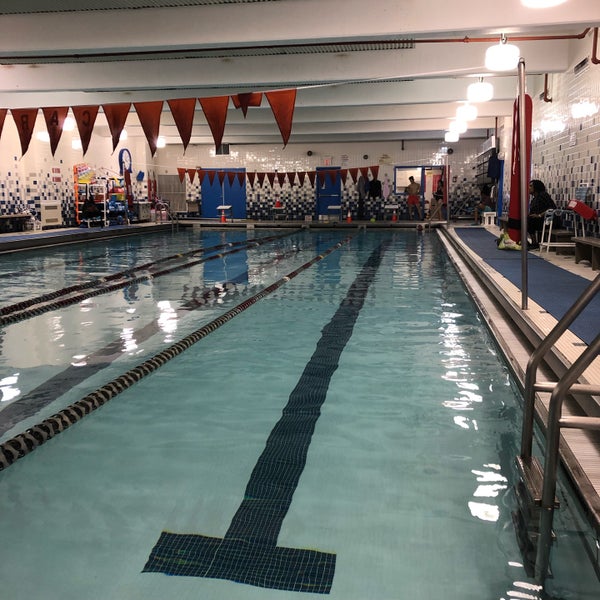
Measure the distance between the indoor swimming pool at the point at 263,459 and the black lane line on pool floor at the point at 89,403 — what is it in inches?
0.6

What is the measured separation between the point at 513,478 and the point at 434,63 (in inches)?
348

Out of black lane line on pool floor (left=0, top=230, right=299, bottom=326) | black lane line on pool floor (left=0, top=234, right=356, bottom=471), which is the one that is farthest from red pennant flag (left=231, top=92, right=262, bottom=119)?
black lane line on pool floor (left=0, top=234, right=356, bottom=471)

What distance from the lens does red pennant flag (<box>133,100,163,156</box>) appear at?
8242 millimetres

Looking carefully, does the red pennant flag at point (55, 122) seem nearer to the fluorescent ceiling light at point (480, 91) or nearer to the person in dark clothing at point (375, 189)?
the fluorescent ceiling light at point (480, 91)

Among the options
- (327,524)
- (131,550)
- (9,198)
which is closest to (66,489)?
(131,550)

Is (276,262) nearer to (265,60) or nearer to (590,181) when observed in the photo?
(265,60)

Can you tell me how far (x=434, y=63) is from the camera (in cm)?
1000

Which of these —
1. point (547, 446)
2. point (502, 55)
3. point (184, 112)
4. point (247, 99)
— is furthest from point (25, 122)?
point (547, 446)

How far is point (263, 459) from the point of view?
2762 millimetres

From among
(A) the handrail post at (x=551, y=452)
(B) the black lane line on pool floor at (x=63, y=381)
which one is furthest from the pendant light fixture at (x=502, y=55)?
(A) the handrail post at (x=551, y=452)

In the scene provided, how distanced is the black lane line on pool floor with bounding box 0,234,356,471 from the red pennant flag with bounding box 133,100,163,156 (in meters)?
3.77

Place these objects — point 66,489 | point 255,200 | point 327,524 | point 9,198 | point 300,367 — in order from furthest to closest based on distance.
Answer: point 255,200 < point 9,198 < point 300,367 < point 66,489 < point 327,524

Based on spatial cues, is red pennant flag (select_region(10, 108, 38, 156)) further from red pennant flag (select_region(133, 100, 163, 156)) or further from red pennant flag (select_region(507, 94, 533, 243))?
red pennant flag (select_region(507, 94, 533, 243))

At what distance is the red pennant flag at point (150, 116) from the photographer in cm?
824
